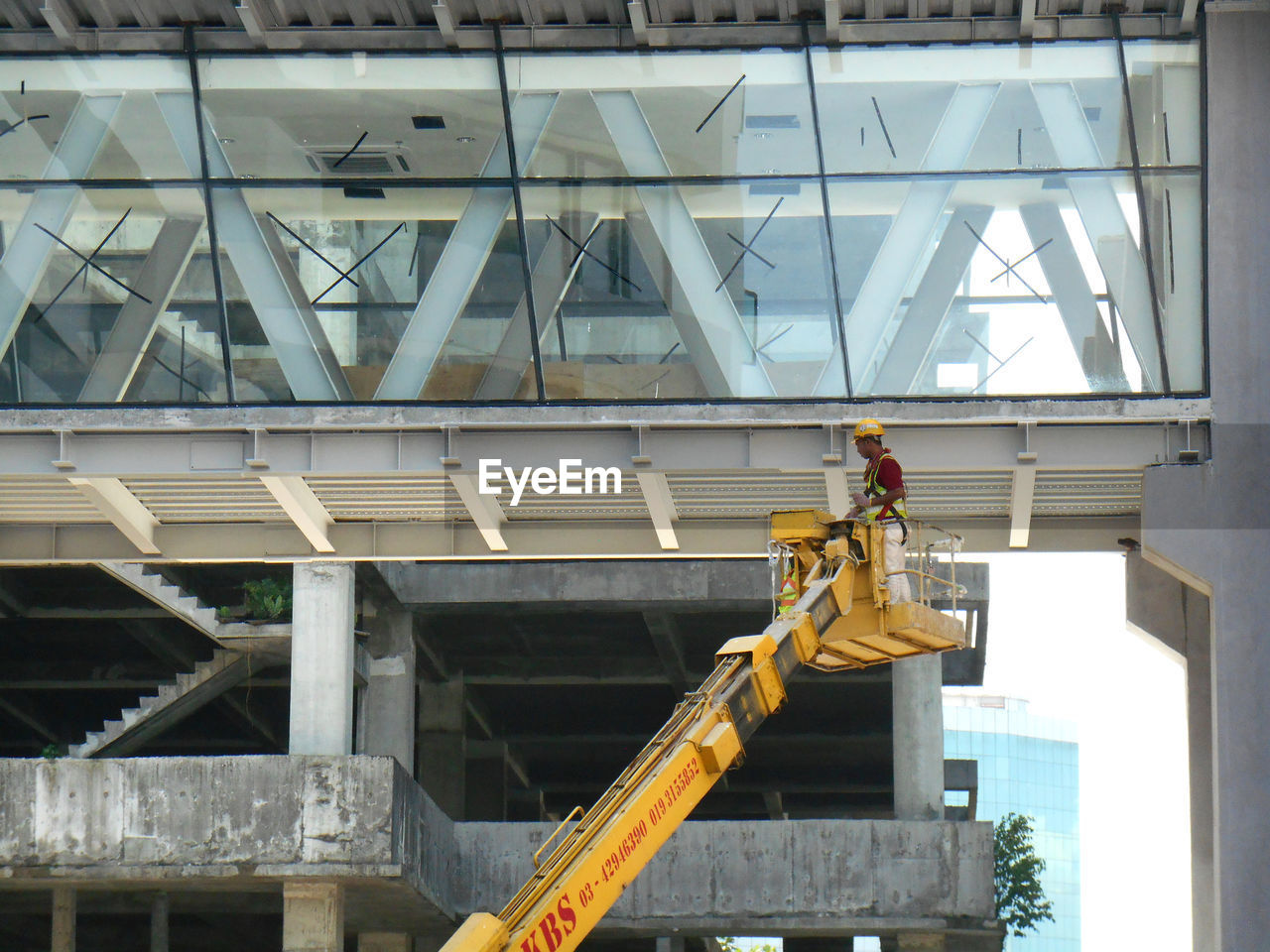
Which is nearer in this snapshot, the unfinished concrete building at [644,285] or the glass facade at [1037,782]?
the unfinished concrete building at [644,285]

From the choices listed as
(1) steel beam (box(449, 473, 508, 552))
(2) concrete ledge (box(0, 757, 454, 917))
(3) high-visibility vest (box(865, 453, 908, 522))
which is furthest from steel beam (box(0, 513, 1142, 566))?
(3) high-visibility vest (box(865, 453, 908, 522))

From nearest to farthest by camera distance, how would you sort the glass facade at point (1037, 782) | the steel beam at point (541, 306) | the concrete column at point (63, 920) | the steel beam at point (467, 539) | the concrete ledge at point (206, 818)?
1. the steel beam at point (541, 306)
2. the steel beam at point (467, 539)
3. the concrete ledge at point (206, 818)
4. the concrete column at point (63, 920)
5. the glass facade at point (1037, 782)

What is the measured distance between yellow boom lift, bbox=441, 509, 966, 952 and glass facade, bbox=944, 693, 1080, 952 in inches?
6905

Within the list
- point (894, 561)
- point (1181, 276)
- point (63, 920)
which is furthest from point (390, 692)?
point (894, 561)

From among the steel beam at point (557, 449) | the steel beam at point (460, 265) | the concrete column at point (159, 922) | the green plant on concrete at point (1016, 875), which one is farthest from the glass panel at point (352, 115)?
the green plant on concrete at point (1016, 875)

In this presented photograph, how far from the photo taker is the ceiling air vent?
22.6 m

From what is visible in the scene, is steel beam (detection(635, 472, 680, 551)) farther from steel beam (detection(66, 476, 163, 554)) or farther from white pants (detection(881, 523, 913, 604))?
steel beam (detection(66, 476, 163, 554))

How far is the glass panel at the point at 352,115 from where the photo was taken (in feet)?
74.1

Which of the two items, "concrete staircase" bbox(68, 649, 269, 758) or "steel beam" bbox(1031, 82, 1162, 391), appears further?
"concrete staircase" bbox(68, 649, 269, 758)

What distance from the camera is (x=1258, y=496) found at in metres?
20.7

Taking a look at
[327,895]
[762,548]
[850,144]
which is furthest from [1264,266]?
[327,895]

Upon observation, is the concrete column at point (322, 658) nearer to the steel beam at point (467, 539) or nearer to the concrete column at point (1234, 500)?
the steel beam at point (467, 539)

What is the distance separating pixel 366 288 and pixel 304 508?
10.0ft

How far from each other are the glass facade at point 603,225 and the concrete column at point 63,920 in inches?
716
